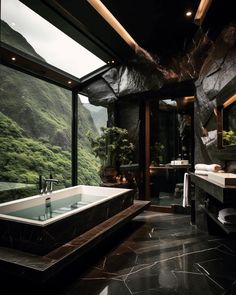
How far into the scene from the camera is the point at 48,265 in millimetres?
1709

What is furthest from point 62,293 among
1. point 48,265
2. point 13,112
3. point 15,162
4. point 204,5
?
point 204,5

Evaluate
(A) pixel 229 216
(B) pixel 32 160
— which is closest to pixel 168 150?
(A) pixel 229 216

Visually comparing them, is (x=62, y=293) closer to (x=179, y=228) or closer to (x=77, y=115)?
(x=179, y=228)

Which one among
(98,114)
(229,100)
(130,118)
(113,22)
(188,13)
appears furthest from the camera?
(98,114)

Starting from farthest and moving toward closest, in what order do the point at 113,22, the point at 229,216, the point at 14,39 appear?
the point at 113,22, the point at 14,39, the point at 229,216

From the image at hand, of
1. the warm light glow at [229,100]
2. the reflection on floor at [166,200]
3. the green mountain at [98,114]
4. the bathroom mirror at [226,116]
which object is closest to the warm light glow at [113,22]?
the green mountain at [98,114]

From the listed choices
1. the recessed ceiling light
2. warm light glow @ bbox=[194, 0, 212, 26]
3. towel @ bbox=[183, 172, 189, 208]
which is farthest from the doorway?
the recessed ceiling light

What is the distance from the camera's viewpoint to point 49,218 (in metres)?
2.43

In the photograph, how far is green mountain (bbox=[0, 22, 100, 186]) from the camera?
3342 mm

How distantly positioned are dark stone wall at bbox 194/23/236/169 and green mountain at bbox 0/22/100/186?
2.27m

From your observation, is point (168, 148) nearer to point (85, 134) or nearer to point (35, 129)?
point (85, 134)

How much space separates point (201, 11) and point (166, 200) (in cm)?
337

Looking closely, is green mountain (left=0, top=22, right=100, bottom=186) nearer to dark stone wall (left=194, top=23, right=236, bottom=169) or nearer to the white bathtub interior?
the white bathtub interior

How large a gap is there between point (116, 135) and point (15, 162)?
1995 mm
